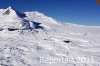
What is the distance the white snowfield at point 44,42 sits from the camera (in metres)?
15.3

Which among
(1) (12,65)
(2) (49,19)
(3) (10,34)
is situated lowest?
(1) (12,65)

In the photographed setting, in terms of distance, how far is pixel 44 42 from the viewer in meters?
24.7

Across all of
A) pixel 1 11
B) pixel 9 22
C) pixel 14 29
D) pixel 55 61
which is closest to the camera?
pixel 55 61

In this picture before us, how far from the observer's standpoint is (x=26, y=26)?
38.2 meters

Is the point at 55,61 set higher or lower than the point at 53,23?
lower

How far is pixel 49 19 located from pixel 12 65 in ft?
118

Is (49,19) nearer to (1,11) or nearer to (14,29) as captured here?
(1,11)

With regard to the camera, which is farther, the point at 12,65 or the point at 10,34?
the point at 10,34

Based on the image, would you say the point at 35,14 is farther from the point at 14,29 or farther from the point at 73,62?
the point at 73,62

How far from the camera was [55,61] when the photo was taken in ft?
50.2

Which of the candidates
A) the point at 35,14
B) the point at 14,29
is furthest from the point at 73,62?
the point at 35,14

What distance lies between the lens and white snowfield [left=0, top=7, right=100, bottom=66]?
603 inches

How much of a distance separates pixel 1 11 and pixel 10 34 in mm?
15209

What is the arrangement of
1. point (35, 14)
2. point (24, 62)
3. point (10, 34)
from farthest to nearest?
point (35, 14)
point (10, 34)
point (24, 62)
